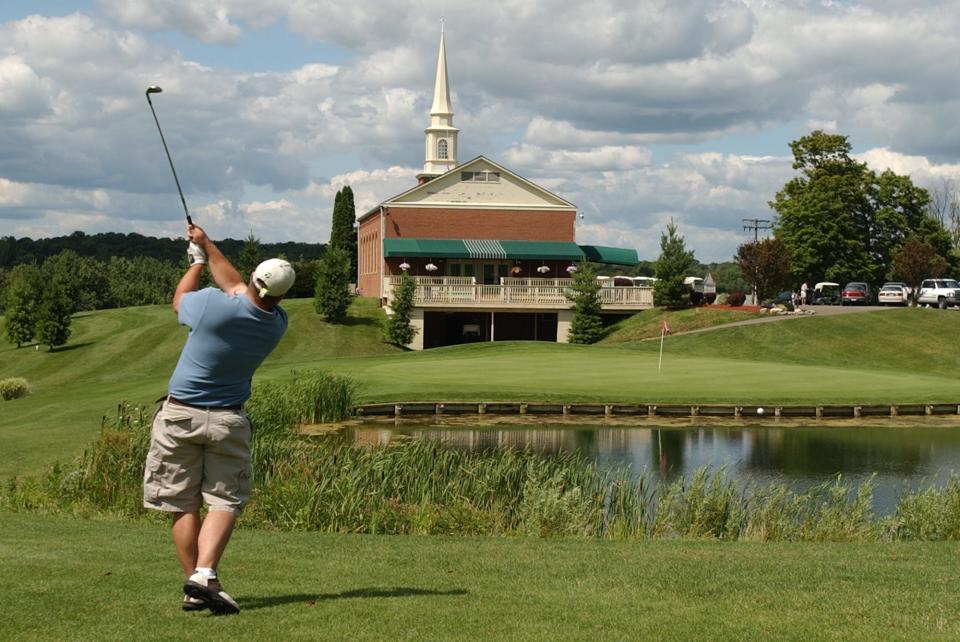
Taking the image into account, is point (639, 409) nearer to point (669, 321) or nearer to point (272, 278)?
point (669, 321)

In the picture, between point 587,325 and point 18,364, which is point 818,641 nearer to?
point 587,325

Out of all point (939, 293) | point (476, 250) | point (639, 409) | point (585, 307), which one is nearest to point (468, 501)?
point (639, 409)

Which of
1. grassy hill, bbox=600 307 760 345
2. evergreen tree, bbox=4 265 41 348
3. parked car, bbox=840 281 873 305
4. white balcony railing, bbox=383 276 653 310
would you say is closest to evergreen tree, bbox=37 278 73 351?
evergreen tree, bbox=4 265 41 348

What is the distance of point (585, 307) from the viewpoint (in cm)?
5350

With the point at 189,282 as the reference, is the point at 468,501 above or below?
below

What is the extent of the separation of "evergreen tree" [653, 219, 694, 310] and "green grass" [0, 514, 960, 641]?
43.3m

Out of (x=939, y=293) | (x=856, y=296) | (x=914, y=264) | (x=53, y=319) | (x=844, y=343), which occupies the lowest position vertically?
(x=844, y=343)

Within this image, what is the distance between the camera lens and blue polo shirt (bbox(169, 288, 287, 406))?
7.34m

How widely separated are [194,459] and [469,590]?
2100 mm

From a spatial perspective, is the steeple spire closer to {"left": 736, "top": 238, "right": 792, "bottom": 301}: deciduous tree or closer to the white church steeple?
the white church steeple

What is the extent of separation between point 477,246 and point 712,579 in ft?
167

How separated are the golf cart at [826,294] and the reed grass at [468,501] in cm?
5281

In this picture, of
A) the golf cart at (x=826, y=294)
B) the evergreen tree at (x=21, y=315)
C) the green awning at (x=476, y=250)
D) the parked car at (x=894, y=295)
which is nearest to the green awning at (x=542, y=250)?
the green awning at (x=476, y=250)

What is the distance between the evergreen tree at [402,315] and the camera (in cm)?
5288
